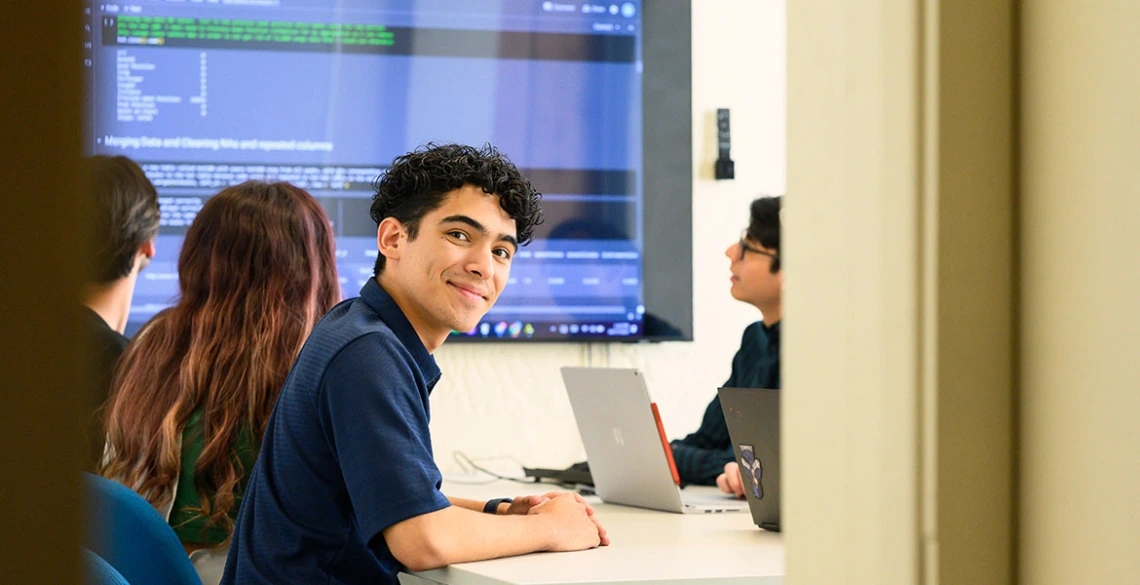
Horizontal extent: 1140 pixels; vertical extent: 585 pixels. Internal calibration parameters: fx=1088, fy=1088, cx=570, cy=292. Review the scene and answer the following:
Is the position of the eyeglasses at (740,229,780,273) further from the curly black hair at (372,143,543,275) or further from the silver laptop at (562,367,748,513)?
the curly black hair at (372,143,543,275)

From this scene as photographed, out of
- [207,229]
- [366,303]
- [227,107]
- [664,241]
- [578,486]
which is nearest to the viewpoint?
[366,303]

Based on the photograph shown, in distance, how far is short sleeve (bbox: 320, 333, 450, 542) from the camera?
1.60m

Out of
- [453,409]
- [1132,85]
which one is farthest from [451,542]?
[453,409]

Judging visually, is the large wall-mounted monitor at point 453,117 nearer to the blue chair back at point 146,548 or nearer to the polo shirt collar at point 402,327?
the polo shirt collar at point 402,327

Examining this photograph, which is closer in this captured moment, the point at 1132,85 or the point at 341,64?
the point at 1132,85

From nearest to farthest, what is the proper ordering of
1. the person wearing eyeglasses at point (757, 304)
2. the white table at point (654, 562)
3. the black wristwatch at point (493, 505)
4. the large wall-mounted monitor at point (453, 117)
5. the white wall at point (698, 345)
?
1. the white table at point (654, 562)
2. the black wristwatch at point (493, 505)
3. the person wearing eyeglasses at point (757, 304)
4. the large wall-mounted monitor at point (453, 117)
5. the white wall at point (698, 345)

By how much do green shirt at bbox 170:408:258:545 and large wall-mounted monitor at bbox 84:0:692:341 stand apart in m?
1.46

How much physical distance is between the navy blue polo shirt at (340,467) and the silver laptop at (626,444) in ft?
1.88

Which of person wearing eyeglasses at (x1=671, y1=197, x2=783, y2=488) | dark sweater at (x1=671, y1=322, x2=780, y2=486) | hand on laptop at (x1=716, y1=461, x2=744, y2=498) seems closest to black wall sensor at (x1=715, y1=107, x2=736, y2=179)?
person wearing eyeglasses at (x1=671, y1=197, x2=783, y2=488)

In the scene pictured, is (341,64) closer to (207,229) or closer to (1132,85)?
(207,229)

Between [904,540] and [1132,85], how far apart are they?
21 centimetres

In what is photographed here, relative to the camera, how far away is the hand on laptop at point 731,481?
2.44 metres

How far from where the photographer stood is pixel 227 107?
11.8ft

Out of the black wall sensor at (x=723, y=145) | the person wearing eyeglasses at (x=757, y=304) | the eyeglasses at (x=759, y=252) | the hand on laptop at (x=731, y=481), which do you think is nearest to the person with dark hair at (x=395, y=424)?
the hand on laptop at (x=731, y=481)
